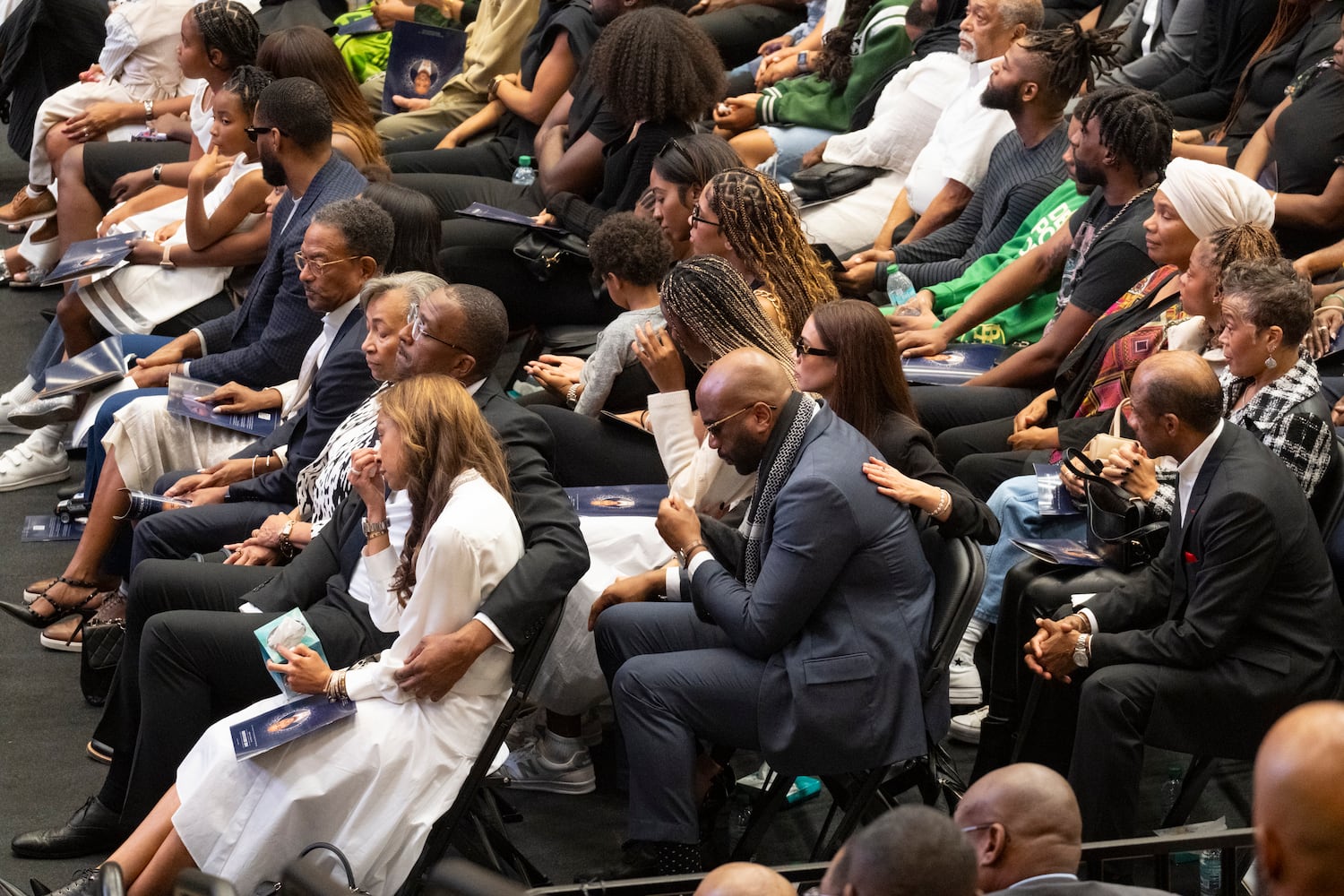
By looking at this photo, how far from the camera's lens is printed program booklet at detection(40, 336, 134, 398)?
509 cm

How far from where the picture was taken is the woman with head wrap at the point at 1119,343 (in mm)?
3953

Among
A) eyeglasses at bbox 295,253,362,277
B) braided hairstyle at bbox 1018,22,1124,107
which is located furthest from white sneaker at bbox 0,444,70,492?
braided hairstyle at bbox 1018,22,1124,107

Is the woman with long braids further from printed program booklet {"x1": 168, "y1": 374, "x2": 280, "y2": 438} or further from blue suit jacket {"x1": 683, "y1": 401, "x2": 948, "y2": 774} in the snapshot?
printed program booklet {"x1": 168, "y1": 374, "x2": 280, "y2": 438}

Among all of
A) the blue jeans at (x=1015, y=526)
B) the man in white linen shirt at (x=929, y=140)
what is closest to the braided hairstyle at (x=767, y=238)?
the blue jeans at (x=1015, y=526)

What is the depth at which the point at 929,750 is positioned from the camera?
128 inches

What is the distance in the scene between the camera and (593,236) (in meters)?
4.35

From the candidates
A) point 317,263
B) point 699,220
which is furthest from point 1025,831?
point 317,263

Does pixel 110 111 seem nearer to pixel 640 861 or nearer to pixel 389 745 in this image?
pixel 389 745

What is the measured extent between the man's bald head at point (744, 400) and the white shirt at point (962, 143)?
242 cm

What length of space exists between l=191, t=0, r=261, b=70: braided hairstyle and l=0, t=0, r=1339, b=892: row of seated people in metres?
1.52

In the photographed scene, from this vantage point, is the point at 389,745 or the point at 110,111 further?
the point at 110,111

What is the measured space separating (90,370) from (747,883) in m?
3.75

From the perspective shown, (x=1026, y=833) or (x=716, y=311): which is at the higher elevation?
Answer: (x=716, y=311)

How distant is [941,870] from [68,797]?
8.52 feet
